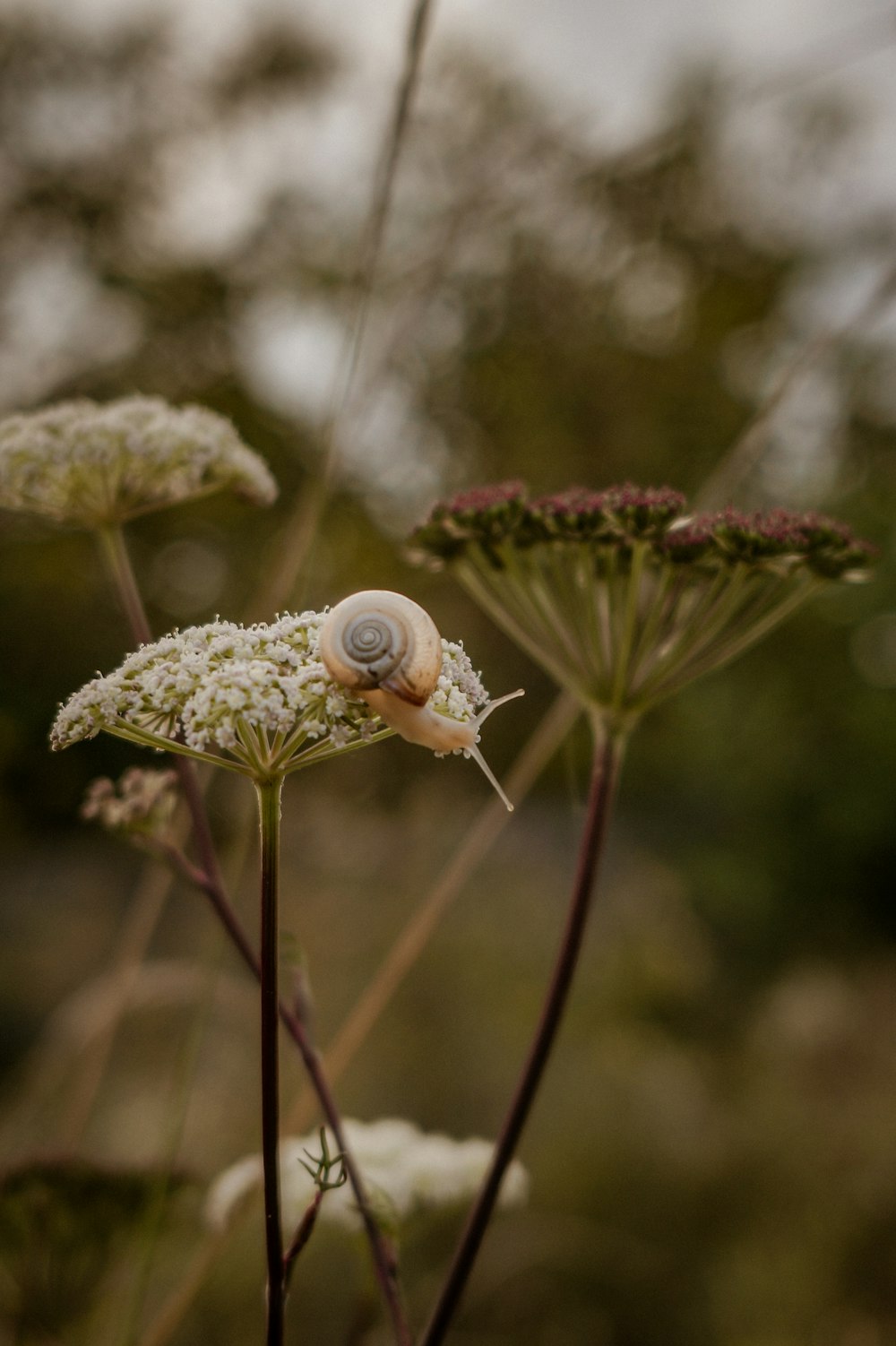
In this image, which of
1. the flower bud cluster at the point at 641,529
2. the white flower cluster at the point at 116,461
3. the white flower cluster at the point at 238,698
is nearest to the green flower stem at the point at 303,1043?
the white flower cluster at the point at 238,698

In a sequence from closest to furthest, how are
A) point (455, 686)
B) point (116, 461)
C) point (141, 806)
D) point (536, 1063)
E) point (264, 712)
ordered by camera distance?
point (264, 712), point (455, 686), point (536, 1063), point (141, 806), point (116, 461)

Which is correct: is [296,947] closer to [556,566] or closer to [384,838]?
[556,566]

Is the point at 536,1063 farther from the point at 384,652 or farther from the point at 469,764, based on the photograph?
the point at 469,764

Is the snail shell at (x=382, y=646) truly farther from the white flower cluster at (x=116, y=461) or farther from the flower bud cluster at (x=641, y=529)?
the white flower cluster at (x=116, y=461)

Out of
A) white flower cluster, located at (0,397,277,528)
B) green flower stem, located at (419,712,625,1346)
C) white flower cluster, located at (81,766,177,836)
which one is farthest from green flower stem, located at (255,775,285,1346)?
white flower cluster, located at (0,397,277,528)

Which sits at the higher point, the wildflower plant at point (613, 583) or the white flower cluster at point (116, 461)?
the white flower cluster at point (116, 461)

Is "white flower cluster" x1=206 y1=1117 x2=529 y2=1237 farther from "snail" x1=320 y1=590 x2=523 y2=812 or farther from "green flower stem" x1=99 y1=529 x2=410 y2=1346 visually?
"snail" x1=320 y1=590 x2=523 y2=812

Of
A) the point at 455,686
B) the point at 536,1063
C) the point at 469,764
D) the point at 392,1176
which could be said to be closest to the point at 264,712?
the point at 455,686
